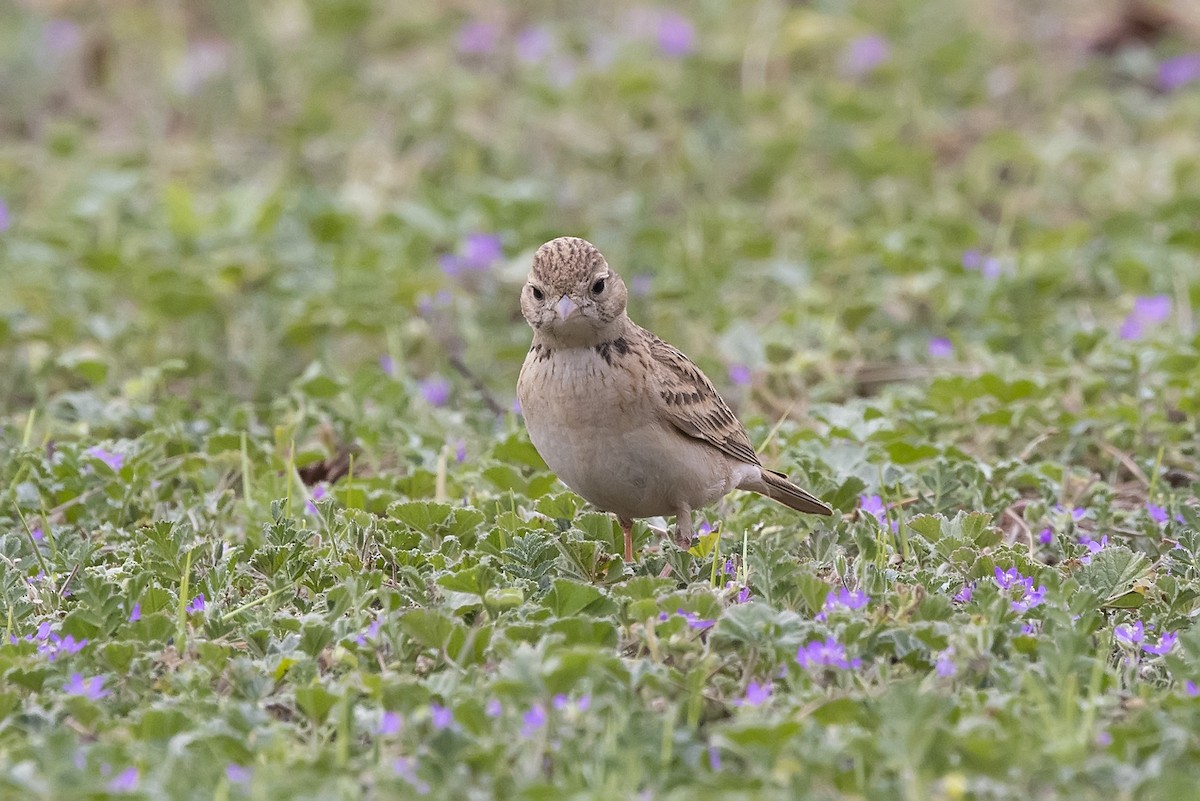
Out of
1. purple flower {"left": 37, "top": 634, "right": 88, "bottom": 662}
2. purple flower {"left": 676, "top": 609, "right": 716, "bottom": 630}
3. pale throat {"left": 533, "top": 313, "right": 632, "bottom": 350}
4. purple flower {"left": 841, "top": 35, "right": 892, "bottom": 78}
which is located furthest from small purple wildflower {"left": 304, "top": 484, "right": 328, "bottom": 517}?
purple flower {"left": 841, "top": 35, "right": 892, "bottom": 78}

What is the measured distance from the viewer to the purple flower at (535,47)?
12.3m

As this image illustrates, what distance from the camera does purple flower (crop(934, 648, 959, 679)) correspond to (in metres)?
4.49

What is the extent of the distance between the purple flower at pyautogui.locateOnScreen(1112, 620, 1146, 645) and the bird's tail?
1255mm

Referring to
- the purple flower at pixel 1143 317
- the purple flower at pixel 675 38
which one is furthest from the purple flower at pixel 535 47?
the purple flower at pixel 1143 317

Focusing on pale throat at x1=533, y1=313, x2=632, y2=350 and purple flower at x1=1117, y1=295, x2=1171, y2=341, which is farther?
purple flower at x1=1117, y1=295, x2=1171, y2=341

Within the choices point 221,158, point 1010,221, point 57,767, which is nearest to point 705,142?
point 1010,221

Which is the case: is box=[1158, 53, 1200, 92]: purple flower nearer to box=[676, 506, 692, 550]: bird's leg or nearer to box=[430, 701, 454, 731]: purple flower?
box=[676, 506, 692, 550]: bird's leg

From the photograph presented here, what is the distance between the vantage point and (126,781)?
3.90m

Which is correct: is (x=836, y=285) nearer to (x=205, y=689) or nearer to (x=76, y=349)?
(x=76, y=349)

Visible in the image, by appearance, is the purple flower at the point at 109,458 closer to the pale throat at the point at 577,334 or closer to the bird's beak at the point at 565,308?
the pale throat at the point at 577,334

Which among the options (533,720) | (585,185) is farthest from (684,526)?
(585,185)

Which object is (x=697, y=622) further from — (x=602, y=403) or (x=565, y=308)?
(x=565, y=308)

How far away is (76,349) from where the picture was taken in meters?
7.92

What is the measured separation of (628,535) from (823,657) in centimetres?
157
